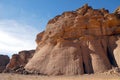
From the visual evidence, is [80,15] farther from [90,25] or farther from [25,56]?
[25,56]

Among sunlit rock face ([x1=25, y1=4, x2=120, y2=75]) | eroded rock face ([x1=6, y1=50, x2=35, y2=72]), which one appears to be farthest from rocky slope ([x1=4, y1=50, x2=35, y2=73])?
sunlit rock face ([x1=25, y1=4, x2=120, y2=75])

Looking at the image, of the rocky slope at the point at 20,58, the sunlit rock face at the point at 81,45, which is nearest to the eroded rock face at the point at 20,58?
the rocky slope at the point at 20,58

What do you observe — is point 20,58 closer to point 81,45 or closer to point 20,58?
point 20,58

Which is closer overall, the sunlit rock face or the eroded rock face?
the sunlit rock face

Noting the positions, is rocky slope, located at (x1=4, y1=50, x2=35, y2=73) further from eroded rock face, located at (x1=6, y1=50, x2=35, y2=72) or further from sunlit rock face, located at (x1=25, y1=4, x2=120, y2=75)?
sunlit rock face, located at (x1=25, y1=4, x2=120, y2=75)

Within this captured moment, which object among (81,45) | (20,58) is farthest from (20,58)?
(81,45)

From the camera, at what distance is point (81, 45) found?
39219mm

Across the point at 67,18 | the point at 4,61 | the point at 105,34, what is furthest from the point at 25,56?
→ the point at 105,34

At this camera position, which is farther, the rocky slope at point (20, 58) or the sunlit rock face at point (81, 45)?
the rocky slope at point (20, 58)

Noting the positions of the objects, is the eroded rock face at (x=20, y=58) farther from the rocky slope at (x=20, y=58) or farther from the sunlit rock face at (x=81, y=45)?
the sunlit rock face at (x=81, y=45)

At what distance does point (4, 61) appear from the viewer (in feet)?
253

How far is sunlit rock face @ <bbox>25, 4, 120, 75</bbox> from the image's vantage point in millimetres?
35906

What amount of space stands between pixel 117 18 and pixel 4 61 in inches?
1832

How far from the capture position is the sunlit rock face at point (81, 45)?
118 feet
